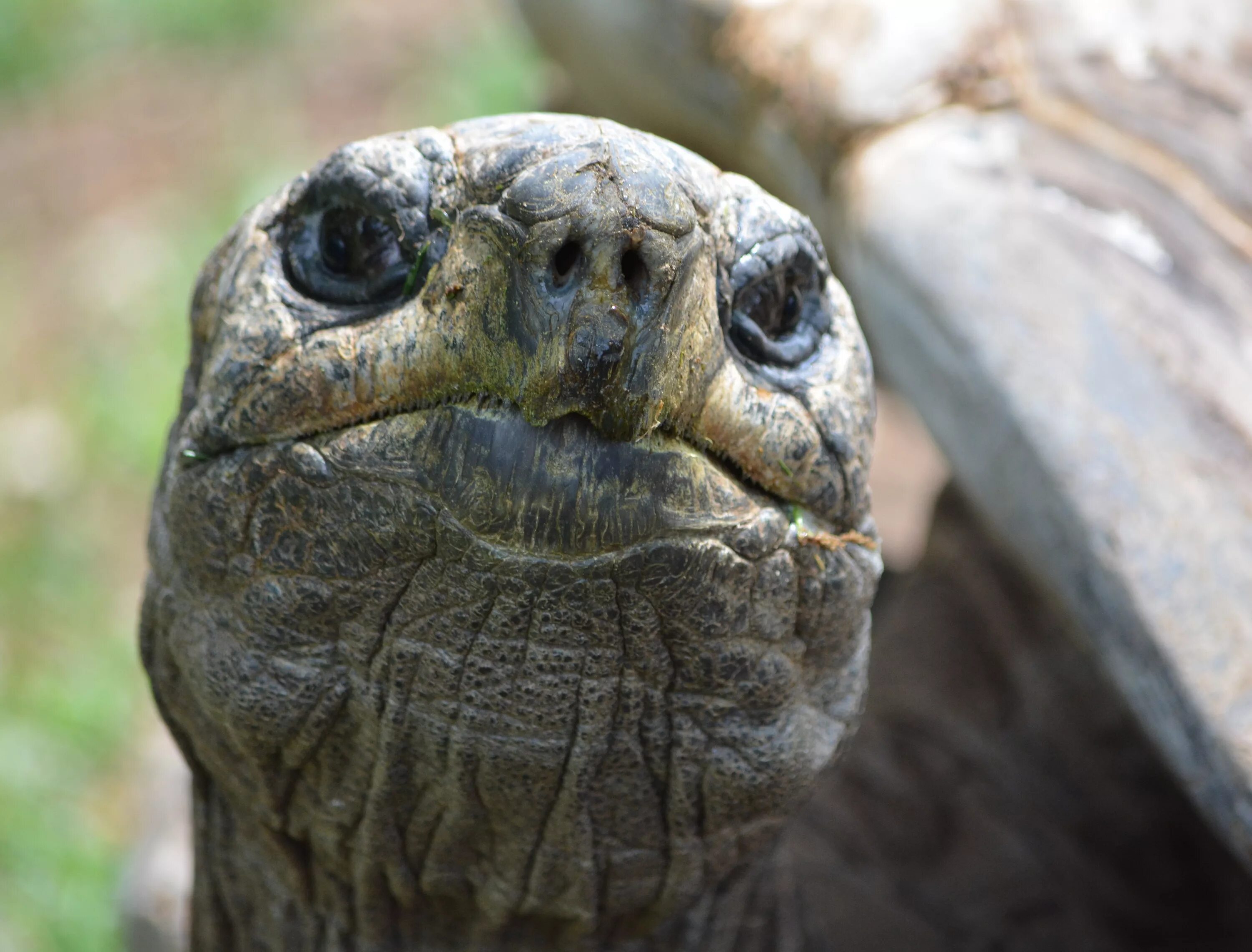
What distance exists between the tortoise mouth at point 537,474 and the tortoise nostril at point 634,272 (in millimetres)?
128

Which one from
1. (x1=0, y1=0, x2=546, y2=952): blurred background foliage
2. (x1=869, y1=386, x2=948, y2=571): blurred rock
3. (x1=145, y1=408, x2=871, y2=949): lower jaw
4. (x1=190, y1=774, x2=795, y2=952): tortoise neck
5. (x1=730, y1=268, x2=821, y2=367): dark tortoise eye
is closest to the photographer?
(x1=145, y1=408, x2=871, y2=949): lower jaw

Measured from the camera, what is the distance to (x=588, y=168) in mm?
1212

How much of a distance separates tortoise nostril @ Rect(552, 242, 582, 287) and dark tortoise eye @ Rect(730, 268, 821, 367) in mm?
328

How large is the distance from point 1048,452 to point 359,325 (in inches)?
36.2

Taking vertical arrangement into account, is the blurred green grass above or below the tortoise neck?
above

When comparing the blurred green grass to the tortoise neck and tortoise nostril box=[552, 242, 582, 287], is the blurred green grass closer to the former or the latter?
the tortoise neck

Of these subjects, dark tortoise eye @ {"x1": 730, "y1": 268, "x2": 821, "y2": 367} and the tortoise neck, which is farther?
the tortoise neck

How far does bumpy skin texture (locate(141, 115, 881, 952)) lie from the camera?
1.24 metres

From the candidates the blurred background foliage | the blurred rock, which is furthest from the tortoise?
the blurred rock

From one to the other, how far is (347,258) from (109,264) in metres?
4.34

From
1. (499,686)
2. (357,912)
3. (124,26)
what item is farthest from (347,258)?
(124,26)

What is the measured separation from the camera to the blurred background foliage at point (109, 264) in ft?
12.1

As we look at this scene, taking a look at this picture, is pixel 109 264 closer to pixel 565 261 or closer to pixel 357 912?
pixel 357 912

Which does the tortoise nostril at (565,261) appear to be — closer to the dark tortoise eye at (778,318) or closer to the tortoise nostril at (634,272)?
the tortoise nostril at (634,272)
